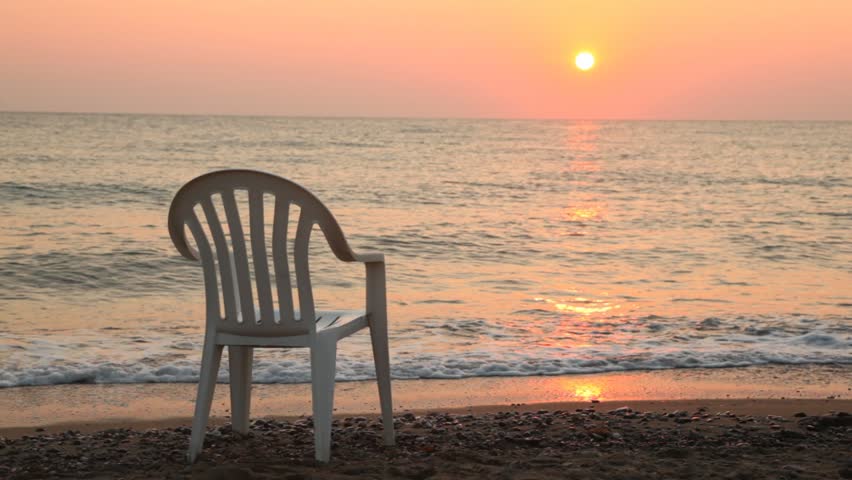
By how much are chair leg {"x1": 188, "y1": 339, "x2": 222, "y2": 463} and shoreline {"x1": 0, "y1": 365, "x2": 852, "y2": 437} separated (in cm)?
98

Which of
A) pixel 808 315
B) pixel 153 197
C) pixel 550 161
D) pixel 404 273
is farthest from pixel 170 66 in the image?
pixel 808 315

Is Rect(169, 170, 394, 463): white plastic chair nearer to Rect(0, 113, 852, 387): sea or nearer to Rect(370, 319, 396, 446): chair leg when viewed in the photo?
Rect(370, 319, 396, 446): chair leg

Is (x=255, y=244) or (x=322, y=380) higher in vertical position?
(x=255, y=244)

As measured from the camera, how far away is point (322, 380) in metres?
3.31

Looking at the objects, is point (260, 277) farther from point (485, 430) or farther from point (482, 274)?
point (482, 274)

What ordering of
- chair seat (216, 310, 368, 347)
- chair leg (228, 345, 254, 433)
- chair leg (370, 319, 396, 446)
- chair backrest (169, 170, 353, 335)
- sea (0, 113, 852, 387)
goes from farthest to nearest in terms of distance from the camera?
sea (0, 113, 852, 387) → chair leg (228, 345, 254, 433) → chair leg (370, 319, 396, 446) → chair seat (216, 310, 368, 347) → chair backrest (169, 170, 353, 335)

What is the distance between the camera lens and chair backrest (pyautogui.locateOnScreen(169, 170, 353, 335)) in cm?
320

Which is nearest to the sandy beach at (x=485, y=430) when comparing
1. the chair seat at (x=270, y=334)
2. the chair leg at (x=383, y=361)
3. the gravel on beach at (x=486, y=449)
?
the gravel on beach at (x=486, y=449)

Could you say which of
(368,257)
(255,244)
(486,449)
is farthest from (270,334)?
(486,449)

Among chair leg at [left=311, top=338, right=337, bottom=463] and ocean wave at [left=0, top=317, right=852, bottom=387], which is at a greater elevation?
chair leg at [left=311, top=338, right=337, bottom=463]

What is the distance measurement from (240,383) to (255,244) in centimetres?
83

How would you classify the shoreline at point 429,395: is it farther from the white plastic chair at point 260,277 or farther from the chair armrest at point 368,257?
the chair armrest at point 368,257

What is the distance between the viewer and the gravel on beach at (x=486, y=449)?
135 inches

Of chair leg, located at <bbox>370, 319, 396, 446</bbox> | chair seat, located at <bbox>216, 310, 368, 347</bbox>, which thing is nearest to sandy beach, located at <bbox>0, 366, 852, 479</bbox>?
chair leg, located at <bbox>370, 319, 396, 446</bbox>
